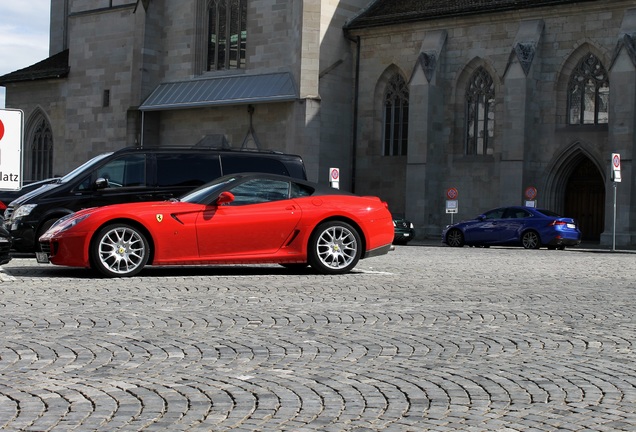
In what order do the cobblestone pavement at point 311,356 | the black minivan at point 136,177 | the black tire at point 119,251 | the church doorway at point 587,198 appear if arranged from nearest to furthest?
the cobblestone pavement at point 311,356 → the black tire at point 119,251 → the black minivan at point 136,177 → the church doorway at point 587,198

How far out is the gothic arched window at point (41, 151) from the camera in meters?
55.5

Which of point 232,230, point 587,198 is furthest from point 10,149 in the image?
point 587,198

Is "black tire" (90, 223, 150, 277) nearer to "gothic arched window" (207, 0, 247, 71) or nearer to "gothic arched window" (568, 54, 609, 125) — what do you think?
"gothic arched window" (568, 54, 609, 125)

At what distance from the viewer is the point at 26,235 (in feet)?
58.2

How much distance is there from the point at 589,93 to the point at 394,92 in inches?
346

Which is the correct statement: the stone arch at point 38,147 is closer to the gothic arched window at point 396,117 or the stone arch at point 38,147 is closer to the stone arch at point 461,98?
the gothic arched window at point 396,117

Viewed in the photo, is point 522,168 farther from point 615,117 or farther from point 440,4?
point 440,4

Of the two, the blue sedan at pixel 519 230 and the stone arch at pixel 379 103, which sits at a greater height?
the stone arch at pixel 379 103

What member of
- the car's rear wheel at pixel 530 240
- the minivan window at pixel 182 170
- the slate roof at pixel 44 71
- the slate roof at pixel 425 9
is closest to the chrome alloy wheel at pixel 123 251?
the minivan window at pixel 182 170

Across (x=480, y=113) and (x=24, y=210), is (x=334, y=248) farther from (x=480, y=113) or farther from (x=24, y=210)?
(x=480, y=113)

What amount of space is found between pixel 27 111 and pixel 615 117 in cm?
3178

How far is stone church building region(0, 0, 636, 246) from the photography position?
127 feet

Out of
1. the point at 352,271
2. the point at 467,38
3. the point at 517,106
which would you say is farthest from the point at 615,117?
the point at 352,271

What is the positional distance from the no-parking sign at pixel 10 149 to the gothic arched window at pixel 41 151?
41758 mm
